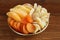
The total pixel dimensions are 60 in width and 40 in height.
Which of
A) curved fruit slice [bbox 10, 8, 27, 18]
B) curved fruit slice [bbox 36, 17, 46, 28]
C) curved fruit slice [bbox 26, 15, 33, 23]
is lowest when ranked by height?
curved fruit slice [bbox 36, 17, 46, 28]

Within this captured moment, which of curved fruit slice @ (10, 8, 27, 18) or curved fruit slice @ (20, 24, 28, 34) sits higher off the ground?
curved fruit slice @ (10, 8, 27, 18)

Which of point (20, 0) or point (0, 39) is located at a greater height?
point (20, 0)

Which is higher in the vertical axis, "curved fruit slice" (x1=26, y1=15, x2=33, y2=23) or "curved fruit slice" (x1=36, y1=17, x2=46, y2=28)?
"curved fruit slice" (x1=26, y1=15, x2=33, y2=23)

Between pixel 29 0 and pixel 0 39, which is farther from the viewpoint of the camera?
pixel 29 0

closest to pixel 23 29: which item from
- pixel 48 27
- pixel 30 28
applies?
pixel 30 28

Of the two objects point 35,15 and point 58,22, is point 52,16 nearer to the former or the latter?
point 58,22

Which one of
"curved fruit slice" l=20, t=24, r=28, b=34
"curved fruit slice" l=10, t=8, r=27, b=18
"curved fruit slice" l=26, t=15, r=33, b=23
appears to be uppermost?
"curved fruit slice" l=10, t=8, r=27, b=18

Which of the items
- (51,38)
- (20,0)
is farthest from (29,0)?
(51,38)

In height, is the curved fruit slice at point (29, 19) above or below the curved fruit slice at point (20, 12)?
below
